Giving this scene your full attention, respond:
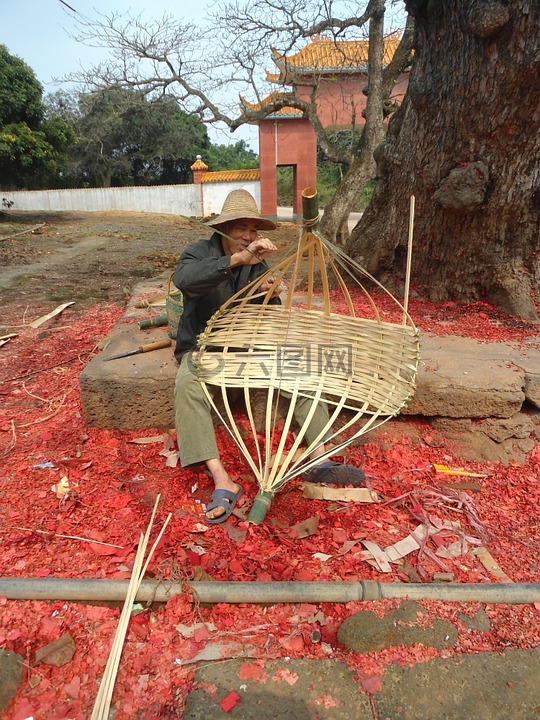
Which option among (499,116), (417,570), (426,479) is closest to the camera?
(417,570)

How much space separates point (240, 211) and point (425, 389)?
49.9 inches

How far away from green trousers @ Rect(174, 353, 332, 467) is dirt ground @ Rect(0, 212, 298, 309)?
71.5 inches

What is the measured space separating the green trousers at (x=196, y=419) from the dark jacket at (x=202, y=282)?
21 cm

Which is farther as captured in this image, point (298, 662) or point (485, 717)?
point (298, 662)

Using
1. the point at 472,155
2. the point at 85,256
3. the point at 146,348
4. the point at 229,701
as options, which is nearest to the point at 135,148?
the point at 85,256

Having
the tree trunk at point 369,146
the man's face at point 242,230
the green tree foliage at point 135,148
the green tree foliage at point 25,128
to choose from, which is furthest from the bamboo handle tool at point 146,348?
the green tree foliage at point 135,148

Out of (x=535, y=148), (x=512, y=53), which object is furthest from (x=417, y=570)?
(x=512, y=53)

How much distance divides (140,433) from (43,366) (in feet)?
5.12

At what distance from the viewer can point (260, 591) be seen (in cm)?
160

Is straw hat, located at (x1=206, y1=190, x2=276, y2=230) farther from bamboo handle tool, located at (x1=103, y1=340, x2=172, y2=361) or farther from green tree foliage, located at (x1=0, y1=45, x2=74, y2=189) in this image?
green tree foliage, located at (x1=0, y1=45, x2=74, y2=189)

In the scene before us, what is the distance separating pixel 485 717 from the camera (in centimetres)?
131

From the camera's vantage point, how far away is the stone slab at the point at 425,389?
249cm

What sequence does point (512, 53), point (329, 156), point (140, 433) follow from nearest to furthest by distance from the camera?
point (140, 433) < point (512, 53) < point (329, 156)

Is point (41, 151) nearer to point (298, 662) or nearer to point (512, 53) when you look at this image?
point (512, 53)
